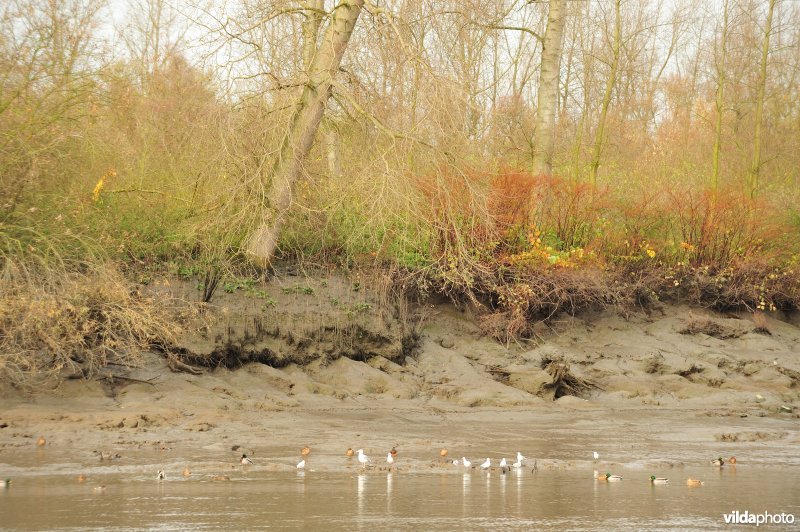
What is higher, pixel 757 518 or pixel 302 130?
pixel 302 130

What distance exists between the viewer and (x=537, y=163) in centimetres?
1956

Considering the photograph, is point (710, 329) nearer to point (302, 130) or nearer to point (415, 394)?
point (415, 394)

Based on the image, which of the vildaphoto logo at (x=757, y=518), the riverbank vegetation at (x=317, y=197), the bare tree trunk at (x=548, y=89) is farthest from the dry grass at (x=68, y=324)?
the bare tree trunk at (x=548, y=89)

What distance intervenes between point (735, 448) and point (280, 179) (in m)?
8.15

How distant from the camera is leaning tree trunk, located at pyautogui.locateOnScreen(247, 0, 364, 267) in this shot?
52.0 ft

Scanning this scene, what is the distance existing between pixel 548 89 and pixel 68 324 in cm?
1117

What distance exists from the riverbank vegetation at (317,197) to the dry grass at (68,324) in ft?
0.17

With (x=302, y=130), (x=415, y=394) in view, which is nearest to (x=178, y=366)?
(x=415, y=394)

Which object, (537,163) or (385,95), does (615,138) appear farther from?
(385,95)

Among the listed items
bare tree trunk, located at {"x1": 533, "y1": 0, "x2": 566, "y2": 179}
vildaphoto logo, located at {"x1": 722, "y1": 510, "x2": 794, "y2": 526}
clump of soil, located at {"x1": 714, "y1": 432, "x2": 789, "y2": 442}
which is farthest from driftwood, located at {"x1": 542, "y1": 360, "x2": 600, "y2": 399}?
vildaphoto logo, located at {"x1": 722, "y1": 510, "x2": 794, "y2": 526}

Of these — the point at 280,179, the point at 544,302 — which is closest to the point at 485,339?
the point at 544,302

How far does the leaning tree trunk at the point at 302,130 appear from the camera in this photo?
15859mm

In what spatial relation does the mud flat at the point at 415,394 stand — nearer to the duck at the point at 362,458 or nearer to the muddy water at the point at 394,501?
the duck at the point at 362,458

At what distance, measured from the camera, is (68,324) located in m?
12.4
